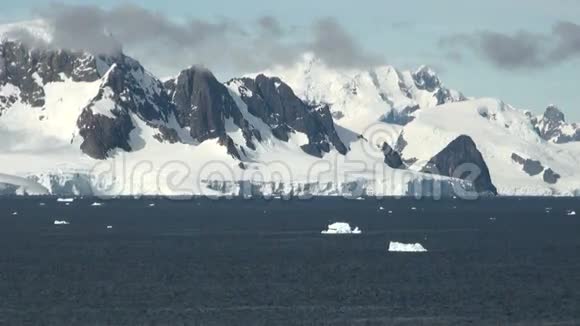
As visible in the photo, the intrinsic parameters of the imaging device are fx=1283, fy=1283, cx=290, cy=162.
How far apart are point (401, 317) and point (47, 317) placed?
87.1 ft

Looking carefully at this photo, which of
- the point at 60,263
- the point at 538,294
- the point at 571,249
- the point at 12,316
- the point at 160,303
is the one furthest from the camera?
the point at 571,249

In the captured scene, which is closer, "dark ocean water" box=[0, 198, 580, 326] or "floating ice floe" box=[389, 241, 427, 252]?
"dark ocean water" box=[0, 198, 580, 326]

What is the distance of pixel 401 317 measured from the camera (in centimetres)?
9675

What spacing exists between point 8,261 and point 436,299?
182 ft

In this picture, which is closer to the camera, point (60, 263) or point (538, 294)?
point (538, 294)

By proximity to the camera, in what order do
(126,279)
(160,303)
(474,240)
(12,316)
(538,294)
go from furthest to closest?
(474,240)
(126,279)
(538,294)
(160,303)
(12,316)

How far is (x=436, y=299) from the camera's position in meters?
108

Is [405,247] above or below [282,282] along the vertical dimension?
above

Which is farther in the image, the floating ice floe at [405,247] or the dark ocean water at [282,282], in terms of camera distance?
the floating ice floe at [405,247]

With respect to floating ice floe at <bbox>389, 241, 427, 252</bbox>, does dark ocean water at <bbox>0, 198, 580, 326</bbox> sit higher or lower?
lower

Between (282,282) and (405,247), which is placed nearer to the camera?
(282,282)

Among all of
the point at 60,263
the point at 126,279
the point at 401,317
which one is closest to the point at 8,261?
the point at 60,263

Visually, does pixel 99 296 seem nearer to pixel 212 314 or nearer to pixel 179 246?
pixel 212 314

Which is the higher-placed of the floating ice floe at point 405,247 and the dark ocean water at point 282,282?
the floating ice floe at point 405,247
